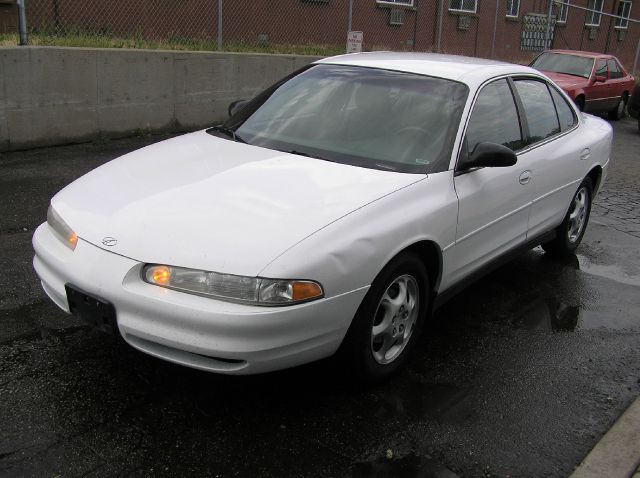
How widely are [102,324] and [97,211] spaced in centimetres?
59

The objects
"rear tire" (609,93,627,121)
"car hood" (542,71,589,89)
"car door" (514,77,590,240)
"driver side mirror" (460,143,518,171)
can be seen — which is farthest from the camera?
"rear tire" (609,93,627,121)

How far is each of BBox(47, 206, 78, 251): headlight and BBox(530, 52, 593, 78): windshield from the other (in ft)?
44.1

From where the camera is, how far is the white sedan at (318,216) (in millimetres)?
2844

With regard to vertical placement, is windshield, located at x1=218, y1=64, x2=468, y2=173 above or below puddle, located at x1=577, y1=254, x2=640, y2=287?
above

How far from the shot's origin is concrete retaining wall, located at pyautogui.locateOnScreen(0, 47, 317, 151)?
7.85 m

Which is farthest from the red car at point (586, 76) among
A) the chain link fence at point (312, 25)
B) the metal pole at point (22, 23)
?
the metal pole at point (22, 23)

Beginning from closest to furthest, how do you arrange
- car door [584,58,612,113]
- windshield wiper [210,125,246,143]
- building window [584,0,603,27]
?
windshield wiper [210,125,246,143]
car door [584,58,612,113]
building window [584,0,603,27]

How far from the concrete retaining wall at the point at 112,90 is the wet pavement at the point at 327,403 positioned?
3799 mm

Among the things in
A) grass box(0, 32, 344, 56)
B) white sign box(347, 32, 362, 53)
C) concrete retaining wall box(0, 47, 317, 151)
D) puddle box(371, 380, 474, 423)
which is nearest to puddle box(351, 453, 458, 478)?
puddle box(371, 380, 474, 423)

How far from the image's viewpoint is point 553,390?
3646 mm

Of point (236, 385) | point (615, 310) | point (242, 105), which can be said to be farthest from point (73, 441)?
point (615, 310)

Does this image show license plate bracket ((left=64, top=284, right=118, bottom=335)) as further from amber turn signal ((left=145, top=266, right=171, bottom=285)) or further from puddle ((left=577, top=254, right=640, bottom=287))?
puddle ((left=577, top=254, right=640, bottom=287))

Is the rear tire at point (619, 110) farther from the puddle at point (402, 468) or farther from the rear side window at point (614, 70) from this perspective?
the puddle at point (402, 468)

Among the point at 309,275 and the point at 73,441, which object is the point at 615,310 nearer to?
the point at 309,275
